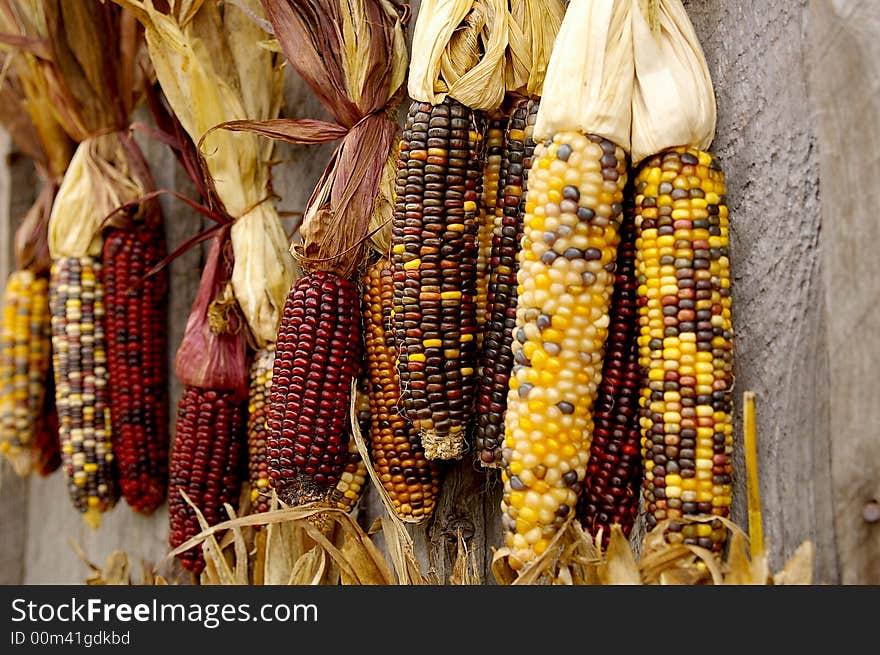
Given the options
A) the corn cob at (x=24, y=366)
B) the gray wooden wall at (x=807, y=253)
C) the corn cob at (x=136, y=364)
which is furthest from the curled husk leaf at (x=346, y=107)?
the corn cob at (x=24, y=366)

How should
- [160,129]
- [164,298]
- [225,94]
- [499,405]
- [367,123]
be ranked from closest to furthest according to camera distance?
[499,405] < [367,123] < [225,94] < [160,129] < [164,298]

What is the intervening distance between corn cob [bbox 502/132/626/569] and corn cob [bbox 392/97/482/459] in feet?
0.50

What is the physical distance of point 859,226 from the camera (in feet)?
3.54

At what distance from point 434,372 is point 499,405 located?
11 cm

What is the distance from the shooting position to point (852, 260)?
3.57 ft

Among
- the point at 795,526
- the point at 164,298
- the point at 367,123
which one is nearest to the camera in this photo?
the point at 795,526

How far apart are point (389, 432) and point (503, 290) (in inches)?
13.3

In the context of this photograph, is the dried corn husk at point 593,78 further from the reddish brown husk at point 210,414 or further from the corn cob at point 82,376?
the corn cob at point 82,376

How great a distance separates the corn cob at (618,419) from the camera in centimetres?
123

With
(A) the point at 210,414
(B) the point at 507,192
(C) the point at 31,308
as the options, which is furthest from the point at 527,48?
(C) the point at 31,308

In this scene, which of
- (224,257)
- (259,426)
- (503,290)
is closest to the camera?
(503,290)

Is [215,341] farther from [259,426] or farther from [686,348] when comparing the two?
[686,348]
